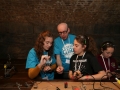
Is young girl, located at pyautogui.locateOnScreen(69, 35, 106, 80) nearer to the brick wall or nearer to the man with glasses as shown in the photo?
the man with glasses

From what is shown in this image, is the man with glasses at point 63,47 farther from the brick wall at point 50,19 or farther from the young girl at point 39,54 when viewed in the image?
the brick wall at point 50,19

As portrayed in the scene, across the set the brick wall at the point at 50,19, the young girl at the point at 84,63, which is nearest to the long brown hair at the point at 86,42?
the young girl at the point at 84,63

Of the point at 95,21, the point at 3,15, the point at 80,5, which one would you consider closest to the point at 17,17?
the point at 3,15

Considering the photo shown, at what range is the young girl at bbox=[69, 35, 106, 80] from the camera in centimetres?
236

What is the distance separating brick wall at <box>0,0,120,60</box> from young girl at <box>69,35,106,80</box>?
263 cm

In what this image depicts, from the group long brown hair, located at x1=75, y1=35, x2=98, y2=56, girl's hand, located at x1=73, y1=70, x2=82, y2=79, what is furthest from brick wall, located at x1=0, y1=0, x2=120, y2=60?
girl's hand, located at x1=73, y1=70, x2=82, y2=79

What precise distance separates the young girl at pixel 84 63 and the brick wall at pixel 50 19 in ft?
8.63

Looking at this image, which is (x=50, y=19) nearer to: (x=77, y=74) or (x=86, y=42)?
(x=86, y=42)

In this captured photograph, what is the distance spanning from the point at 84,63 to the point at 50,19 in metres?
3.02

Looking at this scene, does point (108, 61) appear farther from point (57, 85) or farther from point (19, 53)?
point (19, 53)

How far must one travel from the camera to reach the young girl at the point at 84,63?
2356 mm

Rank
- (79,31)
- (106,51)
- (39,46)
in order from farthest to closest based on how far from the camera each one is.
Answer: (79,31) < (106,51) < (39,46)

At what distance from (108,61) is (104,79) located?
77 centimetres

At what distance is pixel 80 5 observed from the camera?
194 inches
